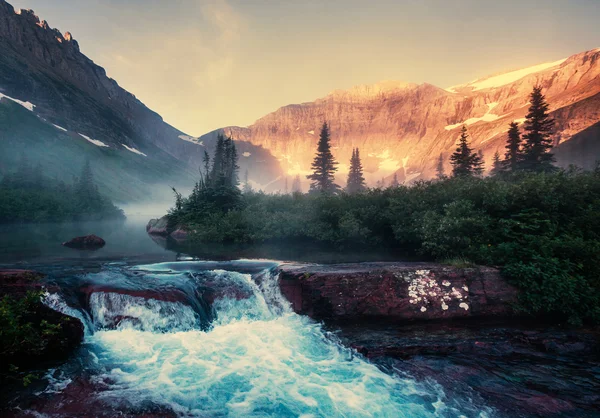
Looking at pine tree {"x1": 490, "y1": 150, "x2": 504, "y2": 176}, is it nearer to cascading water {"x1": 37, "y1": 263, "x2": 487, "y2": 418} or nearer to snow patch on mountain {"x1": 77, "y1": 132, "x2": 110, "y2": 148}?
cascading water {"x1": 37, "y1": 263, "x2": 487, "y2": 418}

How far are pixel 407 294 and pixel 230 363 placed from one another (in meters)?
5.47

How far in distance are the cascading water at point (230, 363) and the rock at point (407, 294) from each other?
3.13 feet

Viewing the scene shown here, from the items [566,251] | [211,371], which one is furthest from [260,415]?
[566,251]

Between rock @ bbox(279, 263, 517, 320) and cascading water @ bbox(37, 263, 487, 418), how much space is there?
37.6 inches

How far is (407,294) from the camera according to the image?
927 centimetres

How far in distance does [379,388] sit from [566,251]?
7.98 m

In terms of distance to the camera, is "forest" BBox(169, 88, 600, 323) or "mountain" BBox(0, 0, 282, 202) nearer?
"forest" BBox(169, 88, 600, 323)

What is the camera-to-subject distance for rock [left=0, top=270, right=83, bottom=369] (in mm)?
5808

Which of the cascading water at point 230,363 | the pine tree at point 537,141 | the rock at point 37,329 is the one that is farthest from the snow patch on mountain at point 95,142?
the cascading water at point 230,363

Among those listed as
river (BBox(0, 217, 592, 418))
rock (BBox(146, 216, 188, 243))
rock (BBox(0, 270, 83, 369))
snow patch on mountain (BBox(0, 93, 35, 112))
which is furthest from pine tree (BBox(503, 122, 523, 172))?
snow patch on mountain (BBox(0, 93, 35, 112))

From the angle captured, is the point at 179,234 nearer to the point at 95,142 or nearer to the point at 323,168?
the point at 323,168

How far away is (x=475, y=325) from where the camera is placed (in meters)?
8.37

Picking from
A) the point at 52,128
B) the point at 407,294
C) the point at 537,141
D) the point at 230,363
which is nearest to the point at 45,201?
the point at 230,363

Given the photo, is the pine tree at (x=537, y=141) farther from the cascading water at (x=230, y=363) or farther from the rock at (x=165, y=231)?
the rock at (x=165, y=231)
